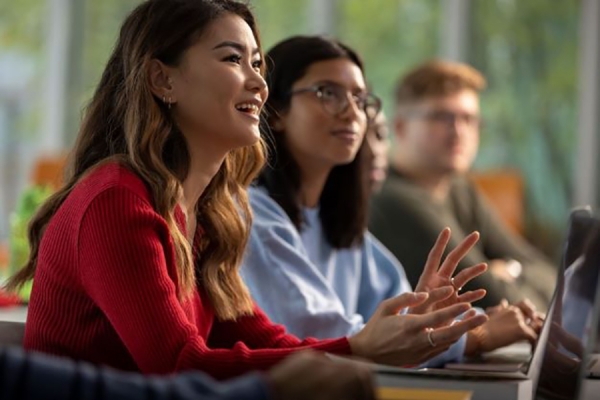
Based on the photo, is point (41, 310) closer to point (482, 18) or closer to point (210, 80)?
point (210, 80)

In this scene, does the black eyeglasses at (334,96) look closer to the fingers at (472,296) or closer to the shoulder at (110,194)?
the fingers at (472,296)

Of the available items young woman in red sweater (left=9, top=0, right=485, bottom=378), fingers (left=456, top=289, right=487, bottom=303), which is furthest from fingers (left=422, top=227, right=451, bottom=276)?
young woman in red sweater (left=9, top=0, right=485, bottom=378)

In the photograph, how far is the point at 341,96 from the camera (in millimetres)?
2523

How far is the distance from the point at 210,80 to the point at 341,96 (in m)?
0.74

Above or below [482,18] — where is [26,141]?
below

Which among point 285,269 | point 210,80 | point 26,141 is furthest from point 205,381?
point 26,141

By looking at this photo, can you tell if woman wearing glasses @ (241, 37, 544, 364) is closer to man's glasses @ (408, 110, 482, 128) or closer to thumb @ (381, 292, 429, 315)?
thumb @ (381, 292, 429, 315)

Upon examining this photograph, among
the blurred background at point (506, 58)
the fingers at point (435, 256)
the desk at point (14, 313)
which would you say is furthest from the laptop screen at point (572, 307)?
the blurred background at point (506, 58)

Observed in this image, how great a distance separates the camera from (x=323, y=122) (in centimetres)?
252

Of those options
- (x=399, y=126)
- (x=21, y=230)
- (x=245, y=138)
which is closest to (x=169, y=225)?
(x=245, y=138)

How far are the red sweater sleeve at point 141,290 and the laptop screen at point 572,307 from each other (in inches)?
16.2

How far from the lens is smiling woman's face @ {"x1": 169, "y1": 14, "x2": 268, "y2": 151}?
1.82 meters

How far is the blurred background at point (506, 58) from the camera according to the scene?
21.3ft

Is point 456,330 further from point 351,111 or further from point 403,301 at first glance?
point 351,111
